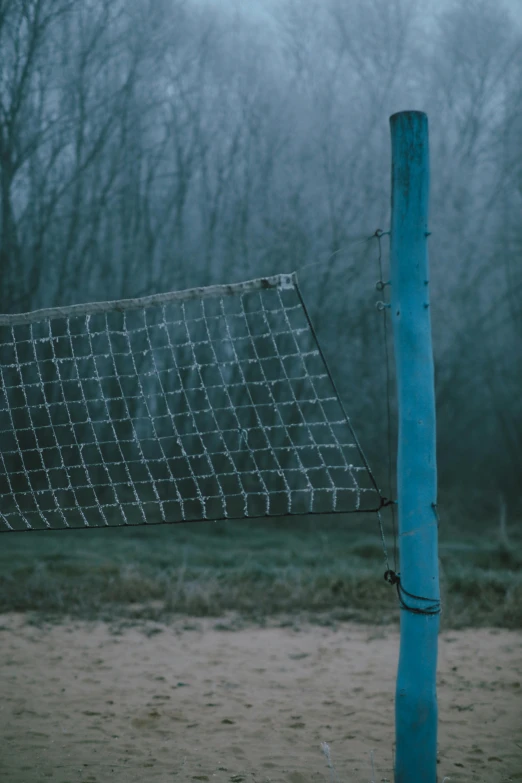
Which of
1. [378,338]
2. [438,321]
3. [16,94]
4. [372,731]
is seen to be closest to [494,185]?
[438,321]

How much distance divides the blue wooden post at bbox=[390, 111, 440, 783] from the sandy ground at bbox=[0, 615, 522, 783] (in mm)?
854

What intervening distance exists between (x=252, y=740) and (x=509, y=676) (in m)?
2.04

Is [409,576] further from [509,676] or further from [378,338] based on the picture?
[378,338]

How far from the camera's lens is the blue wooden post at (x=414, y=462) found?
2.61m

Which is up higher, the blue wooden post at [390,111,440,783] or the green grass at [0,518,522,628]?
the blue wooden post at [390,111,440,783]

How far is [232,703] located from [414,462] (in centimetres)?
249

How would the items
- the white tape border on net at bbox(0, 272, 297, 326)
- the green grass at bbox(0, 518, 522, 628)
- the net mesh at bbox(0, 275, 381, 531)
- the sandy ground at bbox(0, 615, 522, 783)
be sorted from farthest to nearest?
the net mesh at bbox(0, 275, 381, 531), the green grass at bbox(0, 518, 522, 628), the sandy ground at bbox(0, 615, 522, 783), the white tape border on net at bbox(0, 272, 297, 326)

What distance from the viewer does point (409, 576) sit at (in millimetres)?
2633

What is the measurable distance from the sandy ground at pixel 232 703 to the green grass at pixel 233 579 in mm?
425

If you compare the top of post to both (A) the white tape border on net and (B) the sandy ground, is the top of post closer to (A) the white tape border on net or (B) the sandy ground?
(A) the white tape border on net

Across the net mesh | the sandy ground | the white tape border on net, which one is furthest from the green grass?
the white tape border on net

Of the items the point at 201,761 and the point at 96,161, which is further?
the point at 96,161

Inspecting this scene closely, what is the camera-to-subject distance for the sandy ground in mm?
3457

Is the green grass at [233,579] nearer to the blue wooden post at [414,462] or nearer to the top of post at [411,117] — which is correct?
the blue wooden post at [414,462]
